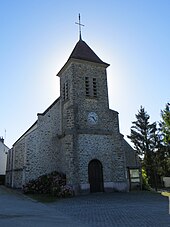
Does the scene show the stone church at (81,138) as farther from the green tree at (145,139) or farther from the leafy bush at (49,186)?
the green tree at (145,139)

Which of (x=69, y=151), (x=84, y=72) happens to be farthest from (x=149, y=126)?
(x=69, y=151)

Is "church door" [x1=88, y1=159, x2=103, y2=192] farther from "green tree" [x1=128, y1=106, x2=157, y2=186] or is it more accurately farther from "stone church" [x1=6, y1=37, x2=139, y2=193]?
"green tree" [x1=128, y1=106, x2=157, y2=186]

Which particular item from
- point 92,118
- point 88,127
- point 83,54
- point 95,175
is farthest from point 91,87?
point 95,175

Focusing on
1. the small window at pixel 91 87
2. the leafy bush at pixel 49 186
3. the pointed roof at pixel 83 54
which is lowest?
the leafy bush at pixel 49 186

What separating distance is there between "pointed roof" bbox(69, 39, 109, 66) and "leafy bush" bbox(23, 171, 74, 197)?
10012 mm

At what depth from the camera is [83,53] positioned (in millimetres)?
20594

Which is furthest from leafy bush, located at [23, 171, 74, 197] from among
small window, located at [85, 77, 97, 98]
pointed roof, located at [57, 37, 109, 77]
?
pointed roof, located at [57, 37, 109, 77]

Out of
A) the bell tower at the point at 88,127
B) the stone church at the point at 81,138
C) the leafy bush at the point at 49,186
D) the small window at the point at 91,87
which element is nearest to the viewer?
the leafy bush at the point at 49,186

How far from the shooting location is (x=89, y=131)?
1716 cm

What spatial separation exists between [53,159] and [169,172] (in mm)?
18533

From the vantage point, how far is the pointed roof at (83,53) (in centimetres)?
1962

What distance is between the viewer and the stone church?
1644 cm

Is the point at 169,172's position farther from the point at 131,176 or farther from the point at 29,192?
the point at 29,192

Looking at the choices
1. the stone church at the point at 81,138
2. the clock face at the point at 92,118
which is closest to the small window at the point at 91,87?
the stone church at the point at 81,138
